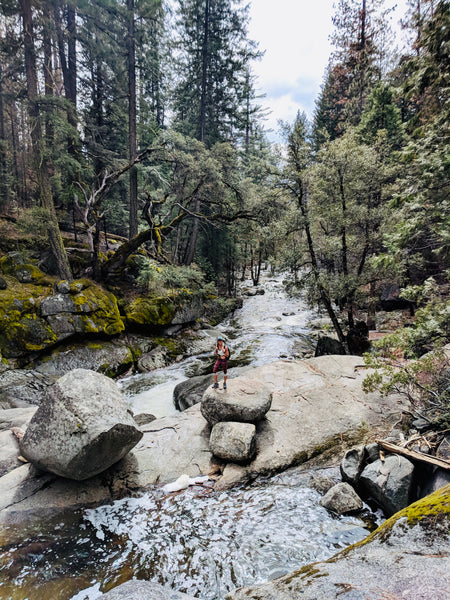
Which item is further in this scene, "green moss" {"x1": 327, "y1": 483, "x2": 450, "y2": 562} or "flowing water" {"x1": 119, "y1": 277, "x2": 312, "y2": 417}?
"flowing water" {"x1": 119, "y1": 277, "x2": 312, "y2": 417}

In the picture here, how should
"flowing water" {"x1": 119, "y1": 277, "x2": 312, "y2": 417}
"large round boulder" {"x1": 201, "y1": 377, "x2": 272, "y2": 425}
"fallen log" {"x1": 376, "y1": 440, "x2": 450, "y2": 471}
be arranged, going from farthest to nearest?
1. "flowing water" {"x1": 119, "y1": 277, "x2": 312, "y2": 417}
2. "large round boulder" {"x1": 201, "y1": 377, "x2": 272, "y2": 425}
3. "fallen log" {"x1": 376, "y1": 440, "x2": 450, "y2": 471}

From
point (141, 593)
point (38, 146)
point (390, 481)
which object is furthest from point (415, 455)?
point (38, 146)

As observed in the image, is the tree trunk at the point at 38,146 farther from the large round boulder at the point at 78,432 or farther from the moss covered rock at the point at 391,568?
the moss covered rock at the point at 391,568

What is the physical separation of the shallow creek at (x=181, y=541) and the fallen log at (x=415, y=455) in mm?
1233

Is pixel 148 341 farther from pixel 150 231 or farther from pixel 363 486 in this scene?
pixel 363 486

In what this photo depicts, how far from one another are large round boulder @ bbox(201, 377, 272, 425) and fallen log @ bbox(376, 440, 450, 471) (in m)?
2.46

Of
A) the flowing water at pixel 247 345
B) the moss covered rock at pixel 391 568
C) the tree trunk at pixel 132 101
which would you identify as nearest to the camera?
the moss covered rock at pixel 391 568

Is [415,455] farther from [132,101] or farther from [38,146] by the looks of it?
[132,101]

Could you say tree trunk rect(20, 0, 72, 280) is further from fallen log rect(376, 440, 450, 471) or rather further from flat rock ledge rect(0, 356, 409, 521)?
fallen log rect(376, 440, 450, 471)

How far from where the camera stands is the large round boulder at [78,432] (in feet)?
15.6

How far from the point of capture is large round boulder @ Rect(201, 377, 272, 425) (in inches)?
252

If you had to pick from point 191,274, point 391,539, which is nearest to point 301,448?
point 391,539

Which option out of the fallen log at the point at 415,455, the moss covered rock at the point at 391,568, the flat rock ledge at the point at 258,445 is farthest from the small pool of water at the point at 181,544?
the moss covered rock at the point at 391,568

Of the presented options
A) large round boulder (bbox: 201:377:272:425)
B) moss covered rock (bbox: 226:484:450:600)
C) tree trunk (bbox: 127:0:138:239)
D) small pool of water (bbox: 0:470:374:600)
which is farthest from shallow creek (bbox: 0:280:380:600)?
tree trunk (bbox: 127:0:138:239)
